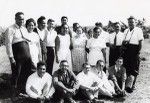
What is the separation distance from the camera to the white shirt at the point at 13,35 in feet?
24.2

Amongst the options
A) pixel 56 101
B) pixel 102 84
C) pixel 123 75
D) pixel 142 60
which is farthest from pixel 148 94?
pixel 142 60

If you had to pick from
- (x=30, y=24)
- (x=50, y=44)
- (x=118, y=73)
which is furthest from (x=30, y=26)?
(x=118, y=73)

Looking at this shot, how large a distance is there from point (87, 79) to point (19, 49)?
6.10 ft

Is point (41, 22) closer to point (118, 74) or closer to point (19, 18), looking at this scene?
point (19, 18)

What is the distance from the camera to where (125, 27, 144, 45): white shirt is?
29.8 feet

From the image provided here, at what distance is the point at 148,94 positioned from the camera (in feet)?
29.3

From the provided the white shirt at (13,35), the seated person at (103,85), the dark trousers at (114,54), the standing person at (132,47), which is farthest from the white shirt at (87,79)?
the white shirt at (13,35)

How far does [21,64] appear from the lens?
776 centimetres

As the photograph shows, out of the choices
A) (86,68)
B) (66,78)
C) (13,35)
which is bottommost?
(66,78)

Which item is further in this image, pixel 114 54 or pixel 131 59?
pixel 114 54

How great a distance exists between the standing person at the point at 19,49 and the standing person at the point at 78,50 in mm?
1606

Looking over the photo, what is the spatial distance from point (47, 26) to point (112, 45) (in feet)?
6.65

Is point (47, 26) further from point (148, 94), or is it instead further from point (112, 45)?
point (148, 94)

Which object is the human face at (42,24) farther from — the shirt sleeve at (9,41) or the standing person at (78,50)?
the shirt sleeve at (9,41)
